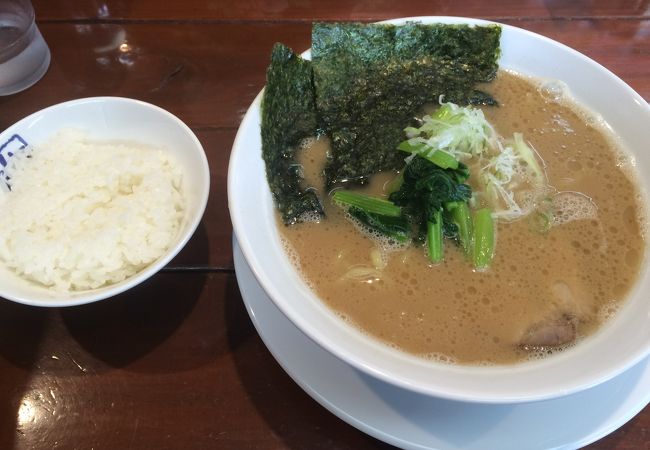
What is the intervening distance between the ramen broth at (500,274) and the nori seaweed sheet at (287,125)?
0.05 metres

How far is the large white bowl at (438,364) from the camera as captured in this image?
98 centimetres

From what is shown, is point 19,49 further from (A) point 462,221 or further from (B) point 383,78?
(A) point 462,221

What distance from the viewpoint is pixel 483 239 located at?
4.33ft

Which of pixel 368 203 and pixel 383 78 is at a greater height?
pixel 383 78

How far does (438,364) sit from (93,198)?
1062 millimetres

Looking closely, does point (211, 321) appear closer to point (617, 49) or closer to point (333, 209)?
point (333, 209)

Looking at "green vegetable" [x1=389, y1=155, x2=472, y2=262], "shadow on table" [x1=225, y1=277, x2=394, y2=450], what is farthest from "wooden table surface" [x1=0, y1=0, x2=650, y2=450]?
"green vegetable" [x1=389, y1=155, x2=472, y2=262]

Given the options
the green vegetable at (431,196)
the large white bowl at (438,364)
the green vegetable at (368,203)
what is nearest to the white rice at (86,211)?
the large white bowl at (438,364)

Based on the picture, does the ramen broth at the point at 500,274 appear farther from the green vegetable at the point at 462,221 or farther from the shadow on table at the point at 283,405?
the shadow on table at the point at 283,405

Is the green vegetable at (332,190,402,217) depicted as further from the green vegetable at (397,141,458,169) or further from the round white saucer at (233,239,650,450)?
the round white saucer at (233,239,650,450)

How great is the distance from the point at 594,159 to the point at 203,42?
150 centimetres

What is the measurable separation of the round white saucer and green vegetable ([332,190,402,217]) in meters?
0.39


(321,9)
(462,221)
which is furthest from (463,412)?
(321,9)

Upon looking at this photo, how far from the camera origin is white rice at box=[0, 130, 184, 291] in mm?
1357
